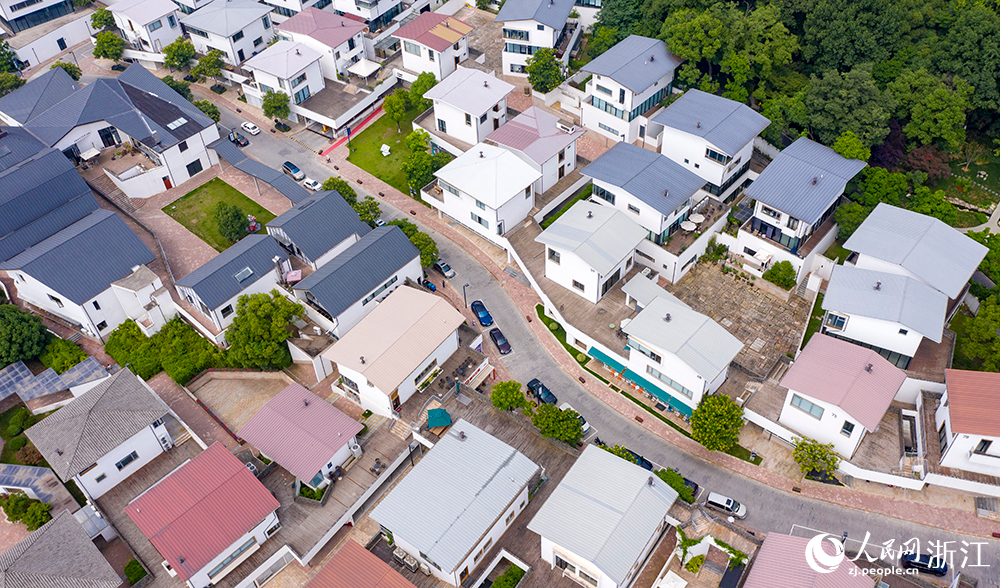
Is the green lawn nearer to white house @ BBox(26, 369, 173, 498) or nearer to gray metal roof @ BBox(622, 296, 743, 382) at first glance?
white house @ BBox(26, 369, 173, 498)

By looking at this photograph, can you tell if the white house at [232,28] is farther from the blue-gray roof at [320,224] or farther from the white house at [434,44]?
the blue-gray roof at [320,224]

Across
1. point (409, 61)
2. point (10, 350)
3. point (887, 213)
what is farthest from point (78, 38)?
point (887, 213)

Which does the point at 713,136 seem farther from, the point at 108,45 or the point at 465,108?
the point at 108,45

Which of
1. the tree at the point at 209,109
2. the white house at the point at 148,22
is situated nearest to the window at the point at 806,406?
the tree at the point at 209,109

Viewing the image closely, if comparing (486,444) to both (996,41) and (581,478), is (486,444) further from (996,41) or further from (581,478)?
(996,41)

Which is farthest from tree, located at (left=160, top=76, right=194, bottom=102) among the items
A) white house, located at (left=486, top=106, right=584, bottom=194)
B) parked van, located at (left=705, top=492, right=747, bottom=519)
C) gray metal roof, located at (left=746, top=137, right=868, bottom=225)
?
parked van, located at (left=705, top=492, right=747, bottom=519)

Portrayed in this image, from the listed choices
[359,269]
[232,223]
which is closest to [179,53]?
[232,223]
